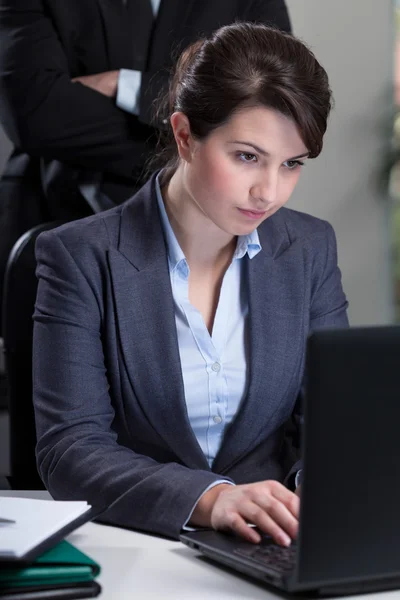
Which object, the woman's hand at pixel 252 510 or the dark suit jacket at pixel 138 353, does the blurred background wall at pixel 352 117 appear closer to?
the dark suit jacket at pixel 138 353

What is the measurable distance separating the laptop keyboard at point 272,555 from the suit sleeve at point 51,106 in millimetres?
1508

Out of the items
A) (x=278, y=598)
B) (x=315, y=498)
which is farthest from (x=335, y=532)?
(x=278, y=598)

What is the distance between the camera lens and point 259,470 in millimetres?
1783

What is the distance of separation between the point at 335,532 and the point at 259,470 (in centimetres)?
82

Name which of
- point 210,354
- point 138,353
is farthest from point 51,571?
point 210,354

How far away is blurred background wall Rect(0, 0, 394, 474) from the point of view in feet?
11.6

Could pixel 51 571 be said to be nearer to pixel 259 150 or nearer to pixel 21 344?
pixel 259 150

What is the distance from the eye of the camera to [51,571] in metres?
1.07

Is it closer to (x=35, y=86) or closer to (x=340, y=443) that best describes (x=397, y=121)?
(x=35, y=86)

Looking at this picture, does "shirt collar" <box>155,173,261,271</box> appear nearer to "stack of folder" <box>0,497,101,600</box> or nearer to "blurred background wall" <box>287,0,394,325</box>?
"stack of folder" <box>0,497,101,600</box>


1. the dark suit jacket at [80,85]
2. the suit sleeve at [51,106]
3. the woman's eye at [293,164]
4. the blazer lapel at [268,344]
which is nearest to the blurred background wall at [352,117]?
the dark suit jacket at [80,85]

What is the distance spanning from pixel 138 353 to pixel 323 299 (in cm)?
42

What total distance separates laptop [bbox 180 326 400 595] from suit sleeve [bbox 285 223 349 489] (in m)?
0.82

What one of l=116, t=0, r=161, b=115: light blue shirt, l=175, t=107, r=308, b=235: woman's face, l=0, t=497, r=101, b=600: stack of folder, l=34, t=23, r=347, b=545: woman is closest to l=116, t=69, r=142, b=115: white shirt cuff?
l=116, t=0, r=161, b=115: light blue shirt
